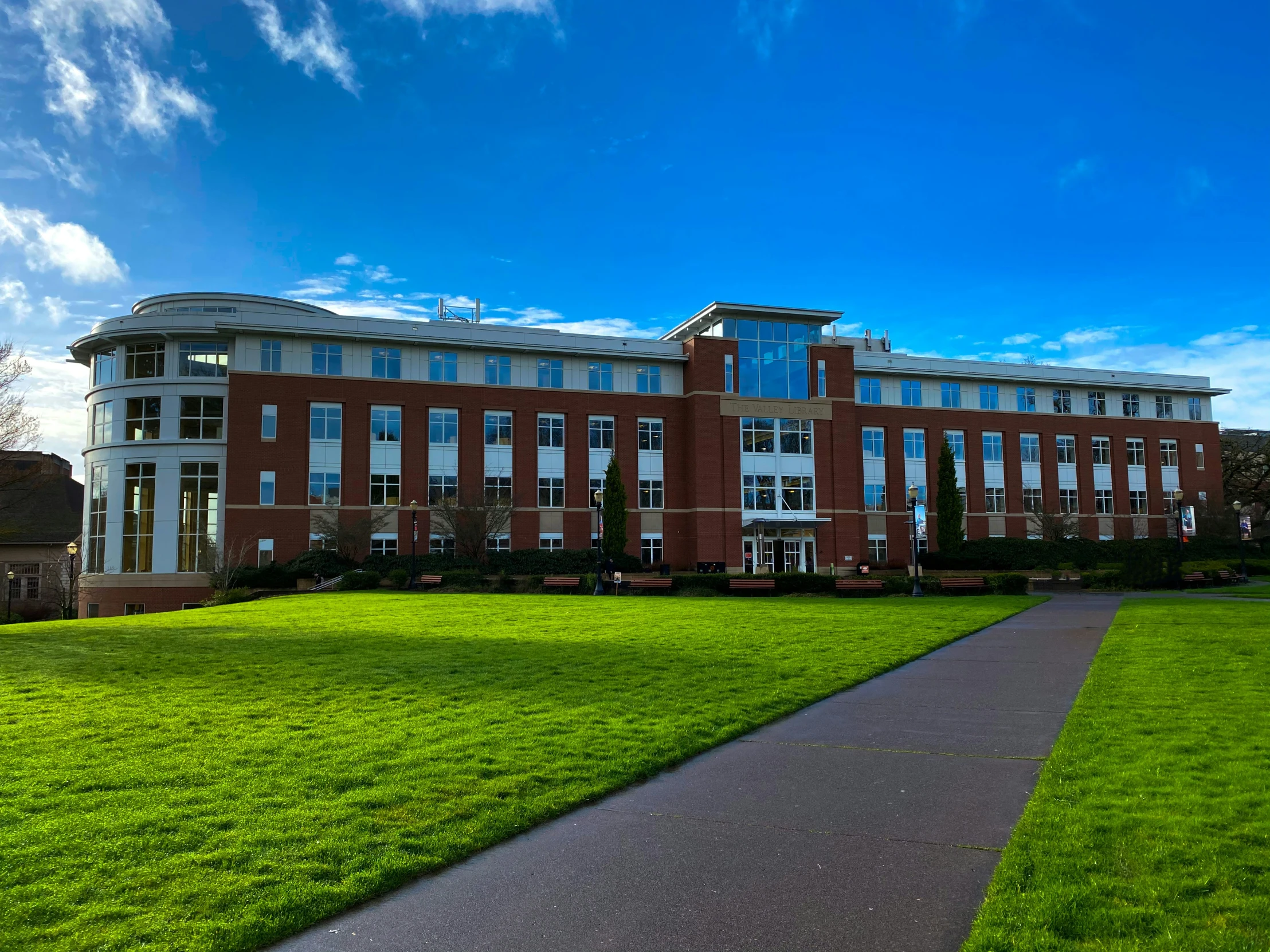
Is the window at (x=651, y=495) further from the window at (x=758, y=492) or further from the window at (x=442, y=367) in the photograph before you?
the window at (x=442, y=367)

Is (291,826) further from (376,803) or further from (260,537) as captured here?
(260,537)

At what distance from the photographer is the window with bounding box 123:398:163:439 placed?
47688 millimetres

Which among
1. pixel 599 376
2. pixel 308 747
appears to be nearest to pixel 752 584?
pixel 599 376

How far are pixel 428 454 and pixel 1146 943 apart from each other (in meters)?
47.5

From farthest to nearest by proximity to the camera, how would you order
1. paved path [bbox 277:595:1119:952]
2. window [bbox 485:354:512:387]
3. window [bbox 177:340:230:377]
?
window [bbox 485:354:512:387]
window [bbox 177:340:230:377]
paved path [bbox 277:595:1119:952]

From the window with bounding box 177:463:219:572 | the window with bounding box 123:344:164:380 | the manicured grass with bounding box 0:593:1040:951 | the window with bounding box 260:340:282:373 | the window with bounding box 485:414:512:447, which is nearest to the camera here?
the manicured grass with bounding box 0:593:1040:951

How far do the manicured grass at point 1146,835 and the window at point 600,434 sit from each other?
42639 mm

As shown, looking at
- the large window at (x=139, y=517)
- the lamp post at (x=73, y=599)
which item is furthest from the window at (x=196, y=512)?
the lamp post at (x=73, y=599)

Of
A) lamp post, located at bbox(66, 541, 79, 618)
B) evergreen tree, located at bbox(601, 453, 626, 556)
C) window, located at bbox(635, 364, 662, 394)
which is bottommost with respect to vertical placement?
lamp post, located at bbox(66, 541, 79, 618)

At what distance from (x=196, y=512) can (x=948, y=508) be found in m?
43.4

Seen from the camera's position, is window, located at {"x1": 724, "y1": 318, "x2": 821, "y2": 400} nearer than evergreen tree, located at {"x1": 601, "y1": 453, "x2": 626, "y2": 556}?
No

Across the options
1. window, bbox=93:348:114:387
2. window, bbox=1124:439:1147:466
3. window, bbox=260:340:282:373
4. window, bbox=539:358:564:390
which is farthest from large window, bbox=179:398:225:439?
window, bbox=1124:439:1147:466

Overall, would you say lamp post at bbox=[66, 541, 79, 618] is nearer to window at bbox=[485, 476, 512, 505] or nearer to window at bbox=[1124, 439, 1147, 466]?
window at bbox=[485, 476, 512, 505]

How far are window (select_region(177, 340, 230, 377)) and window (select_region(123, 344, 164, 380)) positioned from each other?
52.7 inches
